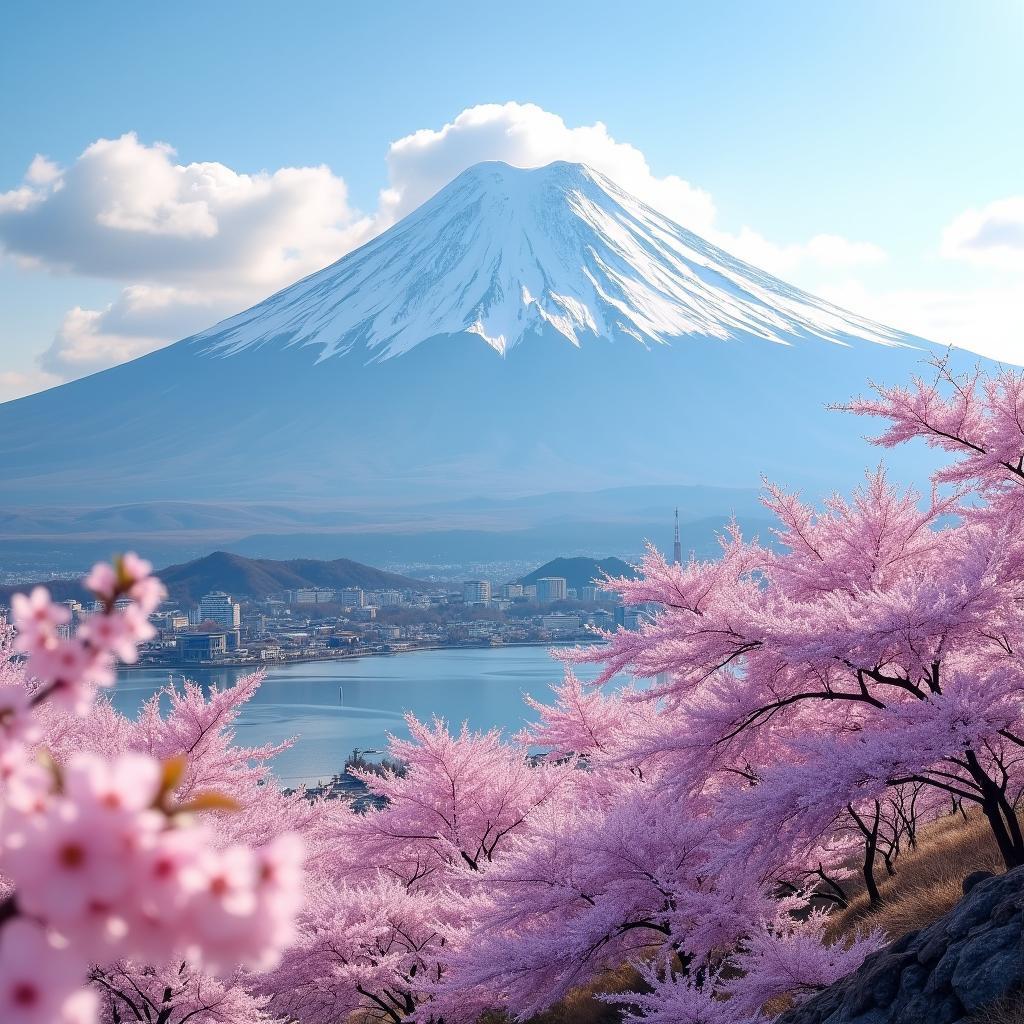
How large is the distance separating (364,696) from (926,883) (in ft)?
119

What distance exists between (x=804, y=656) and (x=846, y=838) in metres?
4.58

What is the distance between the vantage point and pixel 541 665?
54.3 m

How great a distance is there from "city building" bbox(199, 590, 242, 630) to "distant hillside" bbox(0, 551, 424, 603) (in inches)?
115

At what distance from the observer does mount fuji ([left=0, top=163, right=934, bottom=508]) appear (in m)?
150

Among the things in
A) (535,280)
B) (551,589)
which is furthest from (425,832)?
(535,280)

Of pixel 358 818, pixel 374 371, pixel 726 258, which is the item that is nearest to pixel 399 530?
pixel 374 371

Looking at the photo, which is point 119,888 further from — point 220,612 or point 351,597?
point 351,597

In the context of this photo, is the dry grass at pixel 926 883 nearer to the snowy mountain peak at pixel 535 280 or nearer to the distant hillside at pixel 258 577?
the distant hillside at pixel 258 577

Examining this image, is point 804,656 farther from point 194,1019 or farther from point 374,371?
point 374,371

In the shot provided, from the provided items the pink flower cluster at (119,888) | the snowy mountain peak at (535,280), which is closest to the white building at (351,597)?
the snowy mountain peak at (535,280)

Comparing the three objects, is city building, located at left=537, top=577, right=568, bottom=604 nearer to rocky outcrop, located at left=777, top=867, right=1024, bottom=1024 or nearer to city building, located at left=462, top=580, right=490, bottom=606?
city building, located at left=462, top=580, right=490, bottom=606

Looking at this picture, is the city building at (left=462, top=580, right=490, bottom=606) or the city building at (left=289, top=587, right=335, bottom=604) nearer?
the city building at (left=289, top=587, right=335, bottom=604)

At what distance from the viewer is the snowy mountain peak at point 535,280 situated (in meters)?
152

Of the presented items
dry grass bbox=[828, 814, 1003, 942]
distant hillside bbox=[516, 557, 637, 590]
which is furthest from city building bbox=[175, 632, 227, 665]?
dry grass bbox=[828, 814, 1003, 942]
